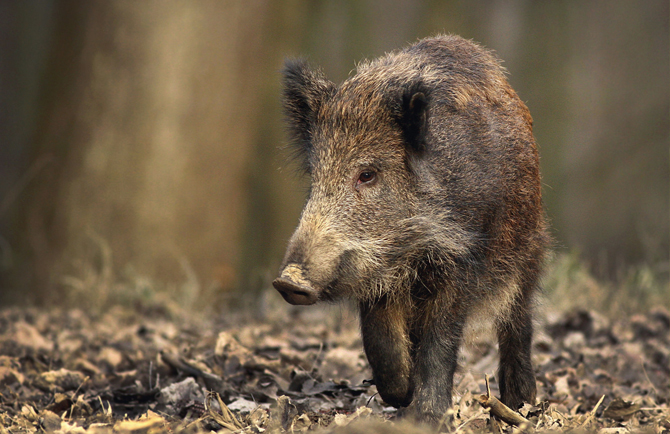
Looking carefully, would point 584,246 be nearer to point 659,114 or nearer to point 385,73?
point 659,114

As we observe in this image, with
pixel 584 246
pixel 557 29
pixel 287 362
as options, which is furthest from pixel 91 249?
pixel 557 29

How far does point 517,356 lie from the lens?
12.7ft

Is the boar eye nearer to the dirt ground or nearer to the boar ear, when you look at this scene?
the boar ear

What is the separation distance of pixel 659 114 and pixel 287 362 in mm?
6587

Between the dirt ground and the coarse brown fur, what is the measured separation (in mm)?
294

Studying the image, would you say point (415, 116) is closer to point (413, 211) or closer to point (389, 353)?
point (413, 211)

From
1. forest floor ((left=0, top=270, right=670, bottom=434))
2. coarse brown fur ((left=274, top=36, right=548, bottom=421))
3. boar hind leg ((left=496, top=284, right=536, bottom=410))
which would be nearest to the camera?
forest floor ((left=0, top=270, right=670, bottom=434))

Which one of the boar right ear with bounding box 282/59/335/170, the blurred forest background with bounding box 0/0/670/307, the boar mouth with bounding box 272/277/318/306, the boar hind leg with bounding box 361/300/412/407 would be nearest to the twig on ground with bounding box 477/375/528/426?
the boar hind leg with bounding box 361/300/412/407

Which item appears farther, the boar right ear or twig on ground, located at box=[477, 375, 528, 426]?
the boar right ear

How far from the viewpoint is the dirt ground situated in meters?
3.03

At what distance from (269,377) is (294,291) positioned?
1115 mm

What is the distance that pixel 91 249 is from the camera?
6984mm

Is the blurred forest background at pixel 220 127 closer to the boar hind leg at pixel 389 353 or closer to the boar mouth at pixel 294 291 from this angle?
the boar hind leg at pixel 389 353

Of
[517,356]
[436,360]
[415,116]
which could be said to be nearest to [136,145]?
[415,116]
